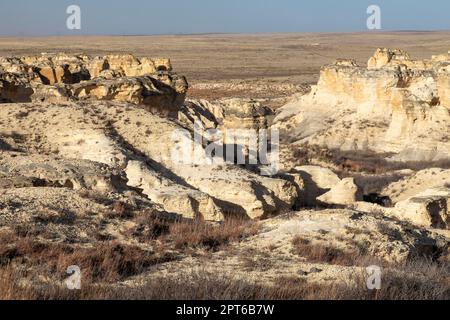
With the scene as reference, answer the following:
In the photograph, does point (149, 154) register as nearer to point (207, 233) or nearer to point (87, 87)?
point (207, 233)

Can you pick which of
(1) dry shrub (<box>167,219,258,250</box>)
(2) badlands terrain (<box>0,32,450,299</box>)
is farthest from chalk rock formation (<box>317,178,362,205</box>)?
(1) dry shrub (<box>167,219,258,250</box>)

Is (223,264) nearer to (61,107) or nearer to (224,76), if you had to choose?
(61,107)

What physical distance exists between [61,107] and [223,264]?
12655mm

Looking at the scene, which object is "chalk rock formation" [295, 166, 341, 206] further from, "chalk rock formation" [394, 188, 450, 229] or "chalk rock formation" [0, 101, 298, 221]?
"chalk rock formation" [394, 188, 450, 229]

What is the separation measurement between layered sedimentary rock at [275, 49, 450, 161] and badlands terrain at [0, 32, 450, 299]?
0.10 metres

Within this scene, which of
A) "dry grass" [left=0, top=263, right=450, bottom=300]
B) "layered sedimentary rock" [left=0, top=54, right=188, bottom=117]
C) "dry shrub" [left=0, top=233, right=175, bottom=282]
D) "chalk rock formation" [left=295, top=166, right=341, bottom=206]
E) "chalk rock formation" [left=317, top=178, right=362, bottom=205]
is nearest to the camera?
"dry grass" [left=0, top=263, right=450, bottom=300]

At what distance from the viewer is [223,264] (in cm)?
855

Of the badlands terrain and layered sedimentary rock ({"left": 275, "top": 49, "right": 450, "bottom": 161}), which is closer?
the badlands terrain

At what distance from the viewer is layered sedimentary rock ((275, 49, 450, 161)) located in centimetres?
2861

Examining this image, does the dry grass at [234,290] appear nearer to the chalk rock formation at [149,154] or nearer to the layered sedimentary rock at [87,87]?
the chalk rock formation at [149,154]

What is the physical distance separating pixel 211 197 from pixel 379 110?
20867 millimetres

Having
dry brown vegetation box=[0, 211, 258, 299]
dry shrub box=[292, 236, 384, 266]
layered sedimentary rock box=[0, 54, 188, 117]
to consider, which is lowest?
dry shrub box=[292, 236, 384, 266]

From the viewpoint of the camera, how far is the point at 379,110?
33812 mm
